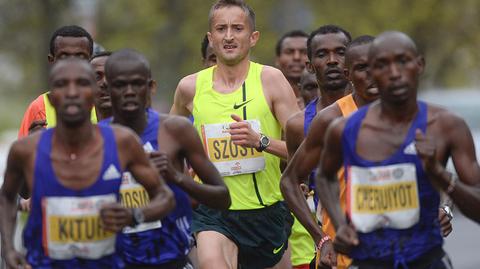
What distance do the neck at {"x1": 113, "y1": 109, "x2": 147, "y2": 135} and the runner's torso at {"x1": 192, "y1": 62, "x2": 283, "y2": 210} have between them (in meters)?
2.12

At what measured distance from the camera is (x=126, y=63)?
882 centimetres

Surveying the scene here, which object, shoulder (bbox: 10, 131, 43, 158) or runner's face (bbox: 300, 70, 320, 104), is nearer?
shoulder (bbox: 10, 131, 43, 158)

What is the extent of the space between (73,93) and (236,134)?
2.91 metres

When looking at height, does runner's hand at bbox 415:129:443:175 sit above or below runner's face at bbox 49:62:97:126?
below

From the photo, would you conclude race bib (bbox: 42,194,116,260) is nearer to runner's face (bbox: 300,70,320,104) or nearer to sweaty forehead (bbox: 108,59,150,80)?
sweaty forehead (bbox: 108,59,150,80)

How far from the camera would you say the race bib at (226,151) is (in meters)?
11.0

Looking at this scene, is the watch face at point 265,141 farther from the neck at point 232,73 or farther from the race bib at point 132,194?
the race bib at point 132,194

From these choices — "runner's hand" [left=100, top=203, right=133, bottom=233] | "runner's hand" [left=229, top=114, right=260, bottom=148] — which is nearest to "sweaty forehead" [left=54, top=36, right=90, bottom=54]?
"runner's hand" [left=229, top=114, right=260, bottom=148]

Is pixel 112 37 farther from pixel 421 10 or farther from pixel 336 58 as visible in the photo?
pixel 336 58

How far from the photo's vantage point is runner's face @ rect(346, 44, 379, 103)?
984 centimetres

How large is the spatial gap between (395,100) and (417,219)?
2.21 feet

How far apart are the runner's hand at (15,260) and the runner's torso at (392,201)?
1.80m

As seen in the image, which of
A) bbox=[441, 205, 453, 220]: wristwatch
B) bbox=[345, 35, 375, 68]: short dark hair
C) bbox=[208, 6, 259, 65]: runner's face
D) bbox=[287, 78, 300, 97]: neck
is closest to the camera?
bbox=[441, 205, 453, 220]: wristwatch

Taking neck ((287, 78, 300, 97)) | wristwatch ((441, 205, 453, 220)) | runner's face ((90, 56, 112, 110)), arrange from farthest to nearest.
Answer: neck ((287, 78, 300, 97))
runner's face ((90, 56, 112, 110))
wristwatch ((441, 205, 453, 220))
